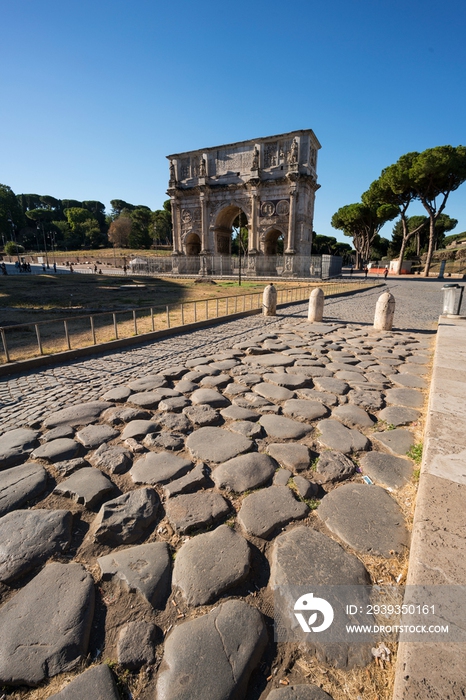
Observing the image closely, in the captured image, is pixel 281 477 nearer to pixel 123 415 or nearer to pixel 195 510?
pixel 195 510

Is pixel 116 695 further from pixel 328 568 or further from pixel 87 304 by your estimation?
pixel 87 304

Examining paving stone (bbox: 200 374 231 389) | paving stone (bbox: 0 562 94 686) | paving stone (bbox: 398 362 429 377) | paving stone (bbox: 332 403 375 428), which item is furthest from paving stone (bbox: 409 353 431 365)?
paving stone (bbox: 0 562 94 686)

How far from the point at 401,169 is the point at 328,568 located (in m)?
41.8

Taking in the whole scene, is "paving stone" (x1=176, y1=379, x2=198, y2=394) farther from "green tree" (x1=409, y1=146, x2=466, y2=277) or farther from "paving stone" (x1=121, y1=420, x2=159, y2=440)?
"green tree" (x1=409, y1=146, x2=466, y2=277)

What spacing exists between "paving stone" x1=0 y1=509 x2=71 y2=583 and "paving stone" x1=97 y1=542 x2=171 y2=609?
0.31 meters

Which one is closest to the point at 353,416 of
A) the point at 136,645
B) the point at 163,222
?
the point at 136,645

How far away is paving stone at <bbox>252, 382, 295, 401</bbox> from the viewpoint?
3.93m

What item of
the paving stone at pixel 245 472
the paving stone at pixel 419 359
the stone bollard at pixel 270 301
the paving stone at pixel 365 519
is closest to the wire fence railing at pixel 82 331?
the stone bollard at pixel 270 301

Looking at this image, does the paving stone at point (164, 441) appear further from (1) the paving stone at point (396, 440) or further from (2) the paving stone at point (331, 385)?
(2) the paving stone at point (331, 385)

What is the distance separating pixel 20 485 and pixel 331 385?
11.4ft

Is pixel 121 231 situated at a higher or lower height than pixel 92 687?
higher

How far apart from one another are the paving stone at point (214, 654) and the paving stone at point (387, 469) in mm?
1396

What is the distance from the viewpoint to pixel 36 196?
326 ft

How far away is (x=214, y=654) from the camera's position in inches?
51.6
